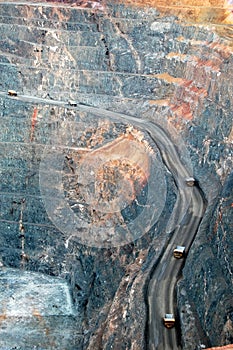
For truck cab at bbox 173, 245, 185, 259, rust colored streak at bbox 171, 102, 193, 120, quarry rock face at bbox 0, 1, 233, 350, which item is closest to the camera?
quarry rock face at bbox 0, 1, 233, 350

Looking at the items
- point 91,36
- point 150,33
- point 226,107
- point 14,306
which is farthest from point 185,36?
point 14,306

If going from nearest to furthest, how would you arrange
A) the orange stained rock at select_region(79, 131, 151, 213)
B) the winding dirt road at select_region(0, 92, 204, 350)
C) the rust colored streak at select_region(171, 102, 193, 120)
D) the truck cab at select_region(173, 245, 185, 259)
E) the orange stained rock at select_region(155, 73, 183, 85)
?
the winding dirt road at select_region(0, 92, 204, 350) < the truck cab at select_region(173, 245, 185, 259) < the orange stained rock at select_region(79, 131, 151, 213) < the rust colored streak at select_region(171, 102, 193, 120) < the orange stained rock at select_region(155, 73, 183, 85)

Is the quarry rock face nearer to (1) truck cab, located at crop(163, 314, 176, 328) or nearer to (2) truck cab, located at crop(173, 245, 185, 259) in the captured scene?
(1) truck cab, located at crop(163, 314, 176, 328)

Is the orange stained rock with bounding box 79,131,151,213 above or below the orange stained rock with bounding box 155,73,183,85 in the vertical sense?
below

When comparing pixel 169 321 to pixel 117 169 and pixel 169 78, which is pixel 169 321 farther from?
pixel 169 78

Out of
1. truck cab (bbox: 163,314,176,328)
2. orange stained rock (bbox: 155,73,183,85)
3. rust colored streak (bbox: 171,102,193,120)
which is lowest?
truck cab (bbox: 163,314,176,328)

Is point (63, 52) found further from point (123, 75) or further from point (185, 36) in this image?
point (185, 36)

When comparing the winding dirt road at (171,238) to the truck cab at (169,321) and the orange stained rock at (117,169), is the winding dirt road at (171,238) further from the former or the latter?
the orange stained rock at (117,169)

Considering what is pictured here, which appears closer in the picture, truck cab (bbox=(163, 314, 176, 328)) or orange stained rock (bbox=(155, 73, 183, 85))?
truck cab (bbox=(163, 314, 176, 328))

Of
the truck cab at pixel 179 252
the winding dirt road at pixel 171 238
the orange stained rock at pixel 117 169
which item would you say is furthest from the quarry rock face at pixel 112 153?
the truck cab at pixel 179 252

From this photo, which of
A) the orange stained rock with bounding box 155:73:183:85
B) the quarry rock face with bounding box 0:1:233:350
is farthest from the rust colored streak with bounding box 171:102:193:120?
the orange stained rock with bounding box 155:73:183:85
